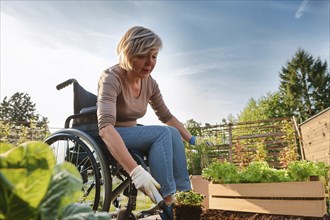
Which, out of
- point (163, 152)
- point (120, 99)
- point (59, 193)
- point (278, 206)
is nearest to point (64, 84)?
point (120, 99)

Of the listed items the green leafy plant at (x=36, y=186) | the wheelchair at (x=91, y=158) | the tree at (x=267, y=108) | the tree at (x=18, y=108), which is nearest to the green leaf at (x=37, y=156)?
the green leafy plant at (x=36, y=186)

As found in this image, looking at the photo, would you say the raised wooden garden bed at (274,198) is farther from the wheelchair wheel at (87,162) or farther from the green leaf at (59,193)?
the green leaf at (59,193)

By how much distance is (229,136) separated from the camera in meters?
10.4

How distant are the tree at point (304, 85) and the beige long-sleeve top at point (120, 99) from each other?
26.1 m

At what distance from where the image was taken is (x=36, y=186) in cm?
30

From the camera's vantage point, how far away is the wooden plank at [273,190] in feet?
8.68

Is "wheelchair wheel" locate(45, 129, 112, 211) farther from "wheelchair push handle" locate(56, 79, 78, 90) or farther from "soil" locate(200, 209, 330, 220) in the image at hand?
"soil" locate(200, 209, 330, 220)

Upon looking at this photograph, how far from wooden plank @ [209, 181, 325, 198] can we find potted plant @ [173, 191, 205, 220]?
38.3 inches

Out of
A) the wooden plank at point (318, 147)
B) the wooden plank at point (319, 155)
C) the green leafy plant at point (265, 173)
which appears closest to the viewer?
the green leafy plant at point (265, 173)

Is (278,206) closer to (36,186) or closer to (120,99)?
(120,99)

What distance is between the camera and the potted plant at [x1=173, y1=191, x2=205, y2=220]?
205cm

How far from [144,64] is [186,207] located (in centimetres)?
92

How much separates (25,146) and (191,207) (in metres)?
1.88

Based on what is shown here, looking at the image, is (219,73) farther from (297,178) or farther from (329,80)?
(297,178)
